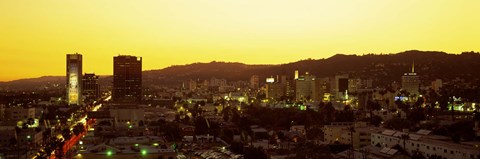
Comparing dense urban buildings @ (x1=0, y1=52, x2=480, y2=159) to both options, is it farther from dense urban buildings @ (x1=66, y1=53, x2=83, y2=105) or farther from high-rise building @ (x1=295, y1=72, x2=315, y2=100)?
dense urban buildings @ (x1=66, y1=53, x2=83, y2=105)

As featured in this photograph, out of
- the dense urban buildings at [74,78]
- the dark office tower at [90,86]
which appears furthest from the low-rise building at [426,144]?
the dark office tower at [90,86]

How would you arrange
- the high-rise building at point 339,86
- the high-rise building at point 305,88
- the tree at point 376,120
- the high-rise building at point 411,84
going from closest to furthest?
the tree at point 376,120 → the high-rise building at point 411,84 → the high-rise building at point 305,88 → the high-rise building at point 339,86

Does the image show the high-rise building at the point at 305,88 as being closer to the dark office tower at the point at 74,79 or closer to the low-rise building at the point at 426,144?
the dark office tower at the point at 74,79

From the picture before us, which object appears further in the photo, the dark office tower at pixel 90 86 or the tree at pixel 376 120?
the dark office tower at pixel 90 86

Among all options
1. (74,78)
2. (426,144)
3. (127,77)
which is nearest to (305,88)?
(127,77)

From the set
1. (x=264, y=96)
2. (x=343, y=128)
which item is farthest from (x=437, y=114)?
(x=264, y=96)

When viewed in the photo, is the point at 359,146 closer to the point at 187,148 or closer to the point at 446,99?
the point at 187,148
